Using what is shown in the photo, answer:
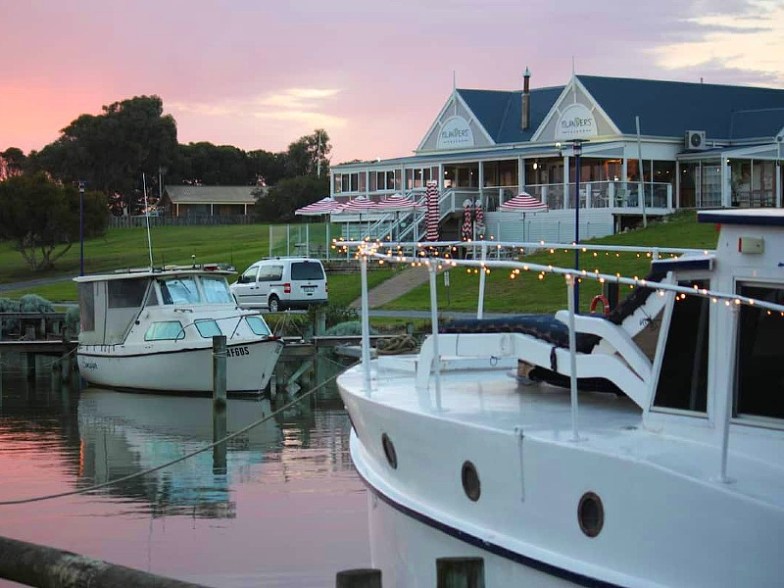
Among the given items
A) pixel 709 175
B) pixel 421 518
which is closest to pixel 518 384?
pixel 421 518

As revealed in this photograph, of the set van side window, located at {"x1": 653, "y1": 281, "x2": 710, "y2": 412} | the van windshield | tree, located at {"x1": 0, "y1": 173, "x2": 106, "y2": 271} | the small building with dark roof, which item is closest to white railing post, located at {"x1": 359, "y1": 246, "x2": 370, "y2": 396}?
van side window, located at {"x1": 653, "y1": 281, "x2": 710, "y2": 412}

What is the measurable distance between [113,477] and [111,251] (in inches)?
2707

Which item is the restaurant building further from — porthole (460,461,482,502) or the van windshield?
porthole (460,461,482,502)

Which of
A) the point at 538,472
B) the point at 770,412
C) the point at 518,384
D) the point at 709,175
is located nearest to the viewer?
the point at 770,412

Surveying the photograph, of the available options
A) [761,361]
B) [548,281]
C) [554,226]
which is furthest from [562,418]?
[554,226]

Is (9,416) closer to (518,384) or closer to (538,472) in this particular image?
(518,384)

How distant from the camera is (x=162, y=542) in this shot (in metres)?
17.3

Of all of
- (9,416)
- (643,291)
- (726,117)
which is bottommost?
(9,416)

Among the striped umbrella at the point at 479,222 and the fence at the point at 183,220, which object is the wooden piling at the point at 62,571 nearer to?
the striped umbrella at the point at 479,222

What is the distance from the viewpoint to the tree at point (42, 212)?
76.2 meters

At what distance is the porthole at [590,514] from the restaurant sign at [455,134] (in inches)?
2390

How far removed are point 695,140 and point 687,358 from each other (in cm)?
5377

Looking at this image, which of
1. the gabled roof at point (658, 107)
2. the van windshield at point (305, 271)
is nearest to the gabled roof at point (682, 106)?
the gabled roof at point (658, 107)

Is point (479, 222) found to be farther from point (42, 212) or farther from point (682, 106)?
point (42, 212)
